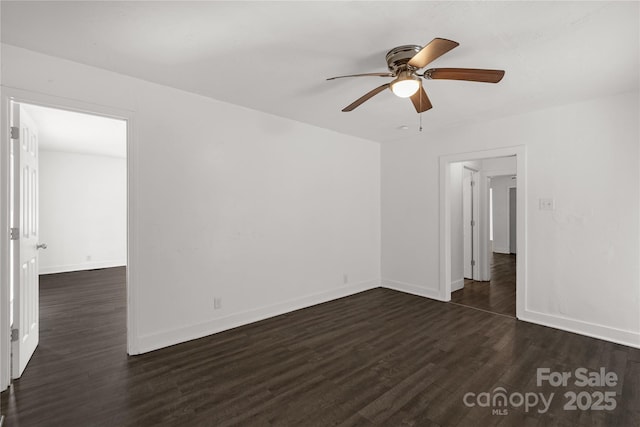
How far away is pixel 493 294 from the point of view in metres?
4.69

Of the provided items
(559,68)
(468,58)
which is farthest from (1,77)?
(559,68)

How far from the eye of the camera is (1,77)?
7.03ft

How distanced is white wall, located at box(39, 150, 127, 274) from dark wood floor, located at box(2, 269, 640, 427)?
3536 mm

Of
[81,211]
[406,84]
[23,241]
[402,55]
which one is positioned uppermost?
[402,55]

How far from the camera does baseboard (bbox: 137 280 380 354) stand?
2.83 metres

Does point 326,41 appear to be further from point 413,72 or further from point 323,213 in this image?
point 323,213

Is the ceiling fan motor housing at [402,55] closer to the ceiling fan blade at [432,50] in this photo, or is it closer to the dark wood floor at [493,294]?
the ceiling fan blade at [432,50]

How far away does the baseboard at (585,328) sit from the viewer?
9.71ft

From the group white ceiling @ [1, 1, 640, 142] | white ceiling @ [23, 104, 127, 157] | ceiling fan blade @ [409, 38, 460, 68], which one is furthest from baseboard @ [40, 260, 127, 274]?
ceiling fan blade @ [409, 38, 460, 68]

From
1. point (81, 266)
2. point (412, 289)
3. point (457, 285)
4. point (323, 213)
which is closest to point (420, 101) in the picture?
point (323, 213)

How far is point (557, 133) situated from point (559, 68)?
47.0 inches

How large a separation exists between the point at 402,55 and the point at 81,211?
770 centimetres

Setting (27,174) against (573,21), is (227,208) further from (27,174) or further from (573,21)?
(573,21)

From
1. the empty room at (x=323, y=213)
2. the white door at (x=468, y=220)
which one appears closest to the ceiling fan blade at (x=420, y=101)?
the empty room at (x=323, y=213)
